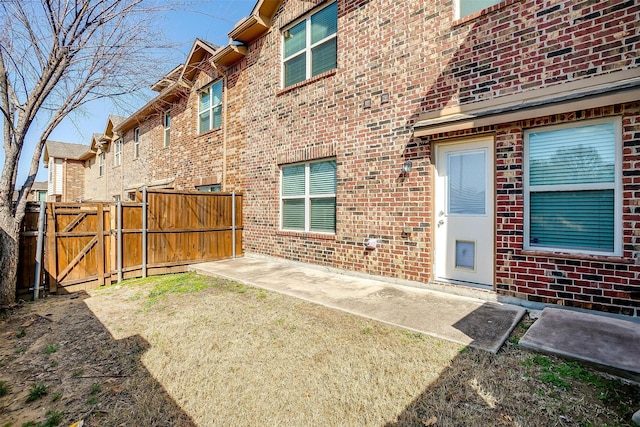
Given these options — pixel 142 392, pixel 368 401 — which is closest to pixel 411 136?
pixel 368 401

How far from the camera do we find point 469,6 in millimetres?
4902

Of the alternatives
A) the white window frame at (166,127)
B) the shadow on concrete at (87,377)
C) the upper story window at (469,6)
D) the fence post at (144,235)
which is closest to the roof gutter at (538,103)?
the upper story window at (469,6)

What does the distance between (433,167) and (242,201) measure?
584 cm

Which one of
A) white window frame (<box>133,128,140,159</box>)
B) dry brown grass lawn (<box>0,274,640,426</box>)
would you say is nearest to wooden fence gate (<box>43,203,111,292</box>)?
dry brown grass lawn (<box>0,274,640,426</box>)

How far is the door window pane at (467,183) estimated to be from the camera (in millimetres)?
4809

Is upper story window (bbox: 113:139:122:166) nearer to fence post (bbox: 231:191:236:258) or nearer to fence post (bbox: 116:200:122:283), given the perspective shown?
fence post (bbox: 231:191:236:258)

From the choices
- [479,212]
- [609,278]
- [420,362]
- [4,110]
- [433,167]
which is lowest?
[420,362]

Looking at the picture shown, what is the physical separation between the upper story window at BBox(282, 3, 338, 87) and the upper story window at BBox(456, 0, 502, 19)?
101 inches

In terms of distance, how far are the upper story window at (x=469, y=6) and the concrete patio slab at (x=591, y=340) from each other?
4.52 meters

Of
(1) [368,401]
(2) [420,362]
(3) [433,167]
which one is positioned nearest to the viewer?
(1) [368,401]

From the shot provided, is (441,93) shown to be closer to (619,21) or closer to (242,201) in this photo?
(619,21)

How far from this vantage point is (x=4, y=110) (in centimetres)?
548

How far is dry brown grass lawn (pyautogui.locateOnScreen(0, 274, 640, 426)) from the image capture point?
91.0 inches

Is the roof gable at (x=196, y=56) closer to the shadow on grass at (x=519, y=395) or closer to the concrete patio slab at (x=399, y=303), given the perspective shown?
the concrete patio slab at (x=399, y=303)
